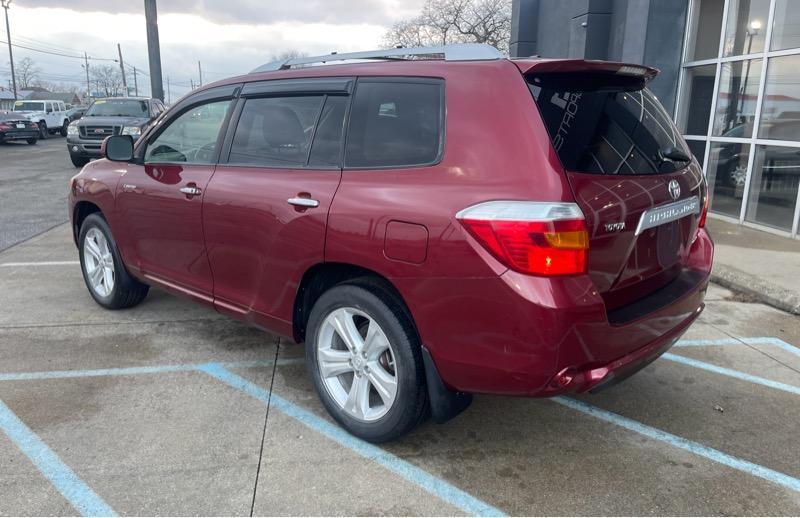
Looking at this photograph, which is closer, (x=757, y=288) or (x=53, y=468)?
(x=53, y=468)

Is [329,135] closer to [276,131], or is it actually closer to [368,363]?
[276,131]

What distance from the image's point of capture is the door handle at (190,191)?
3.77 meters

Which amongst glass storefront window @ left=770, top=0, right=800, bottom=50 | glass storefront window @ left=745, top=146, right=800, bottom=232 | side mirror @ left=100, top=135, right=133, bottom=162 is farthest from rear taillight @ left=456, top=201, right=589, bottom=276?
glass storefront window @ left=770, top=0, right=800, bottom=50

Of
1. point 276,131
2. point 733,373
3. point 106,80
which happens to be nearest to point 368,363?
point 276,131

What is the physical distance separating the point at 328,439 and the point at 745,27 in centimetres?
870

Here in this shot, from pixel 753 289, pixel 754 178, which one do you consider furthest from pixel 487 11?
pixel 753 289

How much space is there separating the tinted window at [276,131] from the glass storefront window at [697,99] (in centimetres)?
808

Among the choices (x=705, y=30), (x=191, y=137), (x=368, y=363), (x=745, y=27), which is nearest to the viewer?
(x=368, y=363)

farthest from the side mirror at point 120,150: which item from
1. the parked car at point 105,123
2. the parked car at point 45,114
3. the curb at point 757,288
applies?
the parked car at point 45,114

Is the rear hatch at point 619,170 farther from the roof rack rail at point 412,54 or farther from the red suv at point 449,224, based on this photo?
the roof rack rail at point 412,54

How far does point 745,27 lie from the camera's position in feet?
28.4

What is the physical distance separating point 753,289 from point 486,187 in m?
4.22

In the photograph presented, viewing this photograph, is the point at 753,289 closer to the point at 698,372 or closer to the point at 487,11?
the point at 698,372

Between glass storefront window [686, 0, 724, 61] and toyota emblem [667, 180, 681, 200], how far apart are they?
7713 mm
